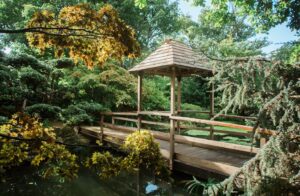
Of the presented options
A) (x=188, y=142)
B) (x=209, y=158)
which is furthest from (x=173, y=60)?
(x=209, y=158)

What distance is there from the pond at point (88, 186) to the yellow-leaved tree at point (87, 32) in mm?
3636

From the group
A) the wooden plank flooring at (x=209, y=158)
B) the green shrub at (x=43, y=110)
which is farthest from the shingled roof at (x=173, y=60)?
the green shrub at (x=43, y=110)

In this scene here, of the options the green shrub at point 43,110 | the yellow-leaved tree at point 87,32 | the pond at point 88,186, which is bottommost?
the pond at point 88,186

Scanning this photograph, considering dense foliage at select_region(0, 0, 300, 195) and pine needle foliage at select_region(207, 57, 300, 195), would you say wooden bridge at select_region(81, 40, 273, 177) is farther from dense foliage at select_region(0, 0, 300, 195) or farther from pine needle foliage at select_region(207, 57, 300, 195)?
pine needle foliage at select_region(207, 57, 300, 195)

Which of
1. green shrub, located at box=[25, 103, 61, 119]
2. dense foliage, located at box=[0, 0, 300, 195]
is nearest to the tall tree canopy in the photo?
dense foliage, located at box=[0, 0, 300, 195]

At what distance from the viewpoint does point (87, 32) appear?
4.69 metres

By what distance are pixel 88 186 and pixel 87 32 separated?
4.42 metres

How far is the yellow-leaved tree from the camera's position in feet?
14.9

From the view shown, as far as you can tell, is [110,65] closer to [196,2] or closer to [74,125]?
[74,125]

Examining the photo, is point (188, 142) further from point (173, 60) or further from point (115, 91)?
point (115, 91)

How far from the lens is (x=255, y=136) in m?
3.63

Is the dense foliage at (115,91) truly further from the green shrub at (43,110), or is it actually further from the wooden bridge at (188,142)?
the wooden bridge at (188,142)

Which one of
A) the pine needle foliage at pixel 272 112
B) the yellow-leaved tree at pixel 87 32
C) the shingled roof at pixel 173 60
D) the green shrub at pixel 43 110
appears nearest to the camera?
A: the pine needle foliage at pixel 272 112

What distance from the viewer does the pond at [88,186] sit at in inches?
271
